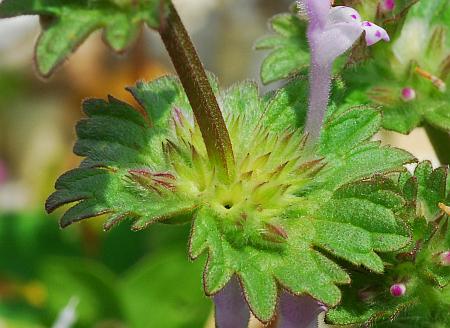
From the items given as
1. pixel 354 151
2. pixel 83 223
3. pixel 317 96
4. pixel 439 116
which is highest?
pixel 317 96

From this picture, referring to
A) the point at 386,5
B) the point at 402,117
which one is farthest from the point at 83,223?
the point at 386,5

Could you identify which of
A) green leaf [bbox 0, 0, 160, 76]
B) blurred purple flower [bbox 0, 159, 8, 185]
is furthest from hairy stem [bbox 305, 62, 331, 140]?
blurred purple flower [bbox 0, 159, 8, 185]

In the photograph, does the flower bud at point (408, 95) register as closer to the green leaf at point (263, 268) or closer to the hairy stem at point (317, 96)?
the hairy stem at point (317, 96)

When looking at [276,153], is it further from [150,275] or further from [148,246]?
[148,246]

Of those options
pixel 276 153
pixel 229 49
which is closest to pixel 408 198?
pixel 276 153

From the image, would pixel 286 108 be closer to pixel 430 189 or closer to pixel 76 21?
pixel 430 189

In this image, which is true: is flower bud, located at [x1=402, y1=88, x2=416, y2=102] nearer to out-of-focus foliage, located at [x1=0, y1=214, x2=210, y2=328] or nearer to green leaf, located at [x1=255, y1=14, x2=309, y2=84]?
green leaf, located at [x1=255, y1=14, x2=309, y2=84]
